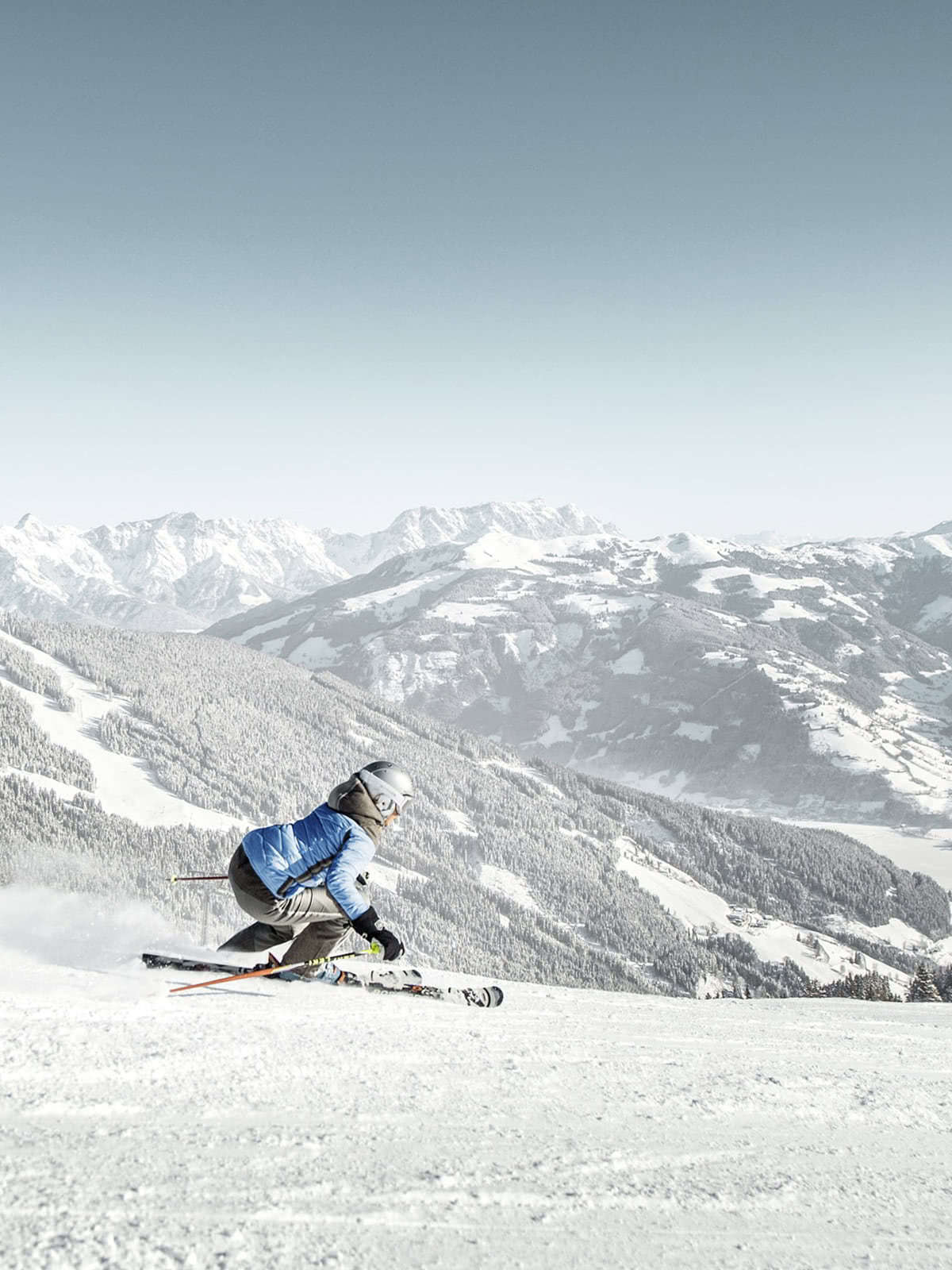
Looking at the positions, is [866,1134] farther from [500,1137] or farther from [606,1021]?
[606,1021]

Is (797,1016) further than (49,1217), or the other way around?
(797,1016)

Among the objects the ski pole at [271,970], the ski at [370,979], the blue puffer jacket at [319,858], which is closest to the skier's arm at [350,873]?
the blue puffer jacket at [319,858]

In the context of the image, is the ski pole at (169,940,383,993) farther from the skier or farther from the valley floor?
the skier

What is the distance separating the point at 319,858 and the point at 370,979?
2.42 m

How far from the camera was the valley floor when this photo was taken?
2.97m

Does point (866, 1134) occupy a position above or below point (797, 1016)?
above

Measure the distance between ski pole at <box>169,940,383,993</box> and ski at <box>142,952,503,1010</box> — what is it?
3.0 inches

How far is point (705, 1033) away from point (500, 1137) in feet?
20.0

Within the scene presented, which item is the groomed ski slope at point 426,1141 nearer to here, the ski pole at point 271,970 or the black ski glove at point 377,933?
the ski pole at point 271,970

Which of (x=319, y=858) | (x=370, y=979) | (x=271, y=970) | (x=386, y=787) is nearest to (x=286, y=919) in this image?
(x=271, y=970)

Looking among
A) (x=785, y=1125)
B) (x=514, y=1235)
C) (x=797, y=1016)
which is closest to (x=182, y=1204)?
(x=514, y=1235)

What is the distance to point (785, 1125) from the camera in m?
5.70

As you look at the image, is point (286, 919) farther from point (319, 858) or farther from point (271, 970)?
point (319, 858)

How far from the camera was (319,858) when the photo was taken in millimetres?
9266
